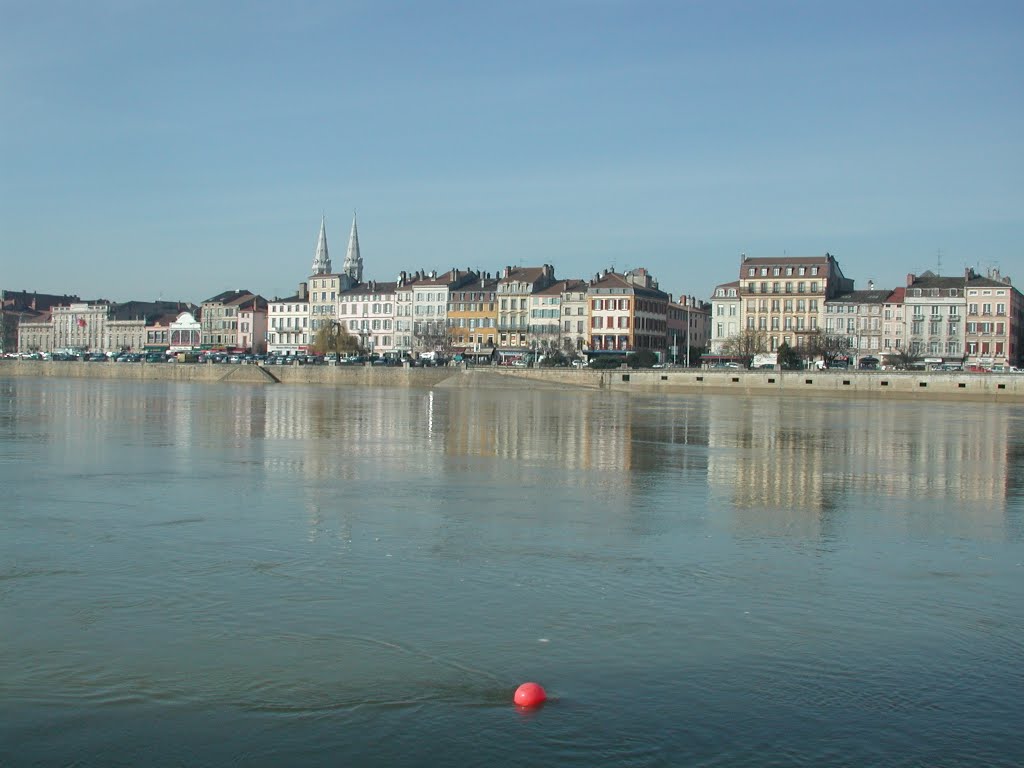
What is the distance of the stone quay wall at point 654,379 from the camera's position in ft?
227

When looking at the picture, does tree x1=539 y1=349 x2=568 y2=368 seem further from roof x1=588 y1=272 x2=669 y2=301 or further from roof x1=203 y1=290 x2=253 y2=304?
roof x1=203 y1=290 x2=253 y2=304

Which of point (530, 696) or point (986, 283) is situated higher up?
point (986, 283)

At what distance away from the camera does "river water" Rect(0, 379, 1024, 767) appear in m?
7.21

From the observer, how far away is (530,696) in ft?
25.4

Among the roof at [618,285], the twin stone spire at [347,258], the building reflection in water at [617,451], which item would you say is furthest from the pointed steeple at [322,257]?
the building reflection in water at [617,451]

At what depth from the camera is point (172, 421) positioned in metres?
36.0

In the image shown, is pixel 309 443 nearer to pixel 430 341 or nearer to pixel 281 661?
pixel 281 661

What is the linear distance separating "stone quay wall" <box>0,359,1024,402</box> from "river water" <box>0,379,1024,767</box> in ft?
169

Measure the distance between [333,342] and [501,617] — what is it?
349 ft

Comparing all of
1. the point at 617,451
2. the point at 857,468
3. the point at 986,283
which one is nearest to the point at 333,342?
the point at 986,283

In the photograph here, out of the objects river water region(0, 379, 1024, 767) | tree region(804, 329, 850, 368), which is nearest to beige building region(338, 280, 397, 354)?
tree region(804, 329, 850, 368)

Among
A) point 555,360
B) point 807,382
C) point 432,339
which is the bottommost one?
point 807,382

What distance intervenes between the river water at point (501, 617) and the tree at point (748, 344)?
78.9m

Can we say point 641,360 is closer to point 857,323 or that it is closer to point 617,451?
point 857,323
